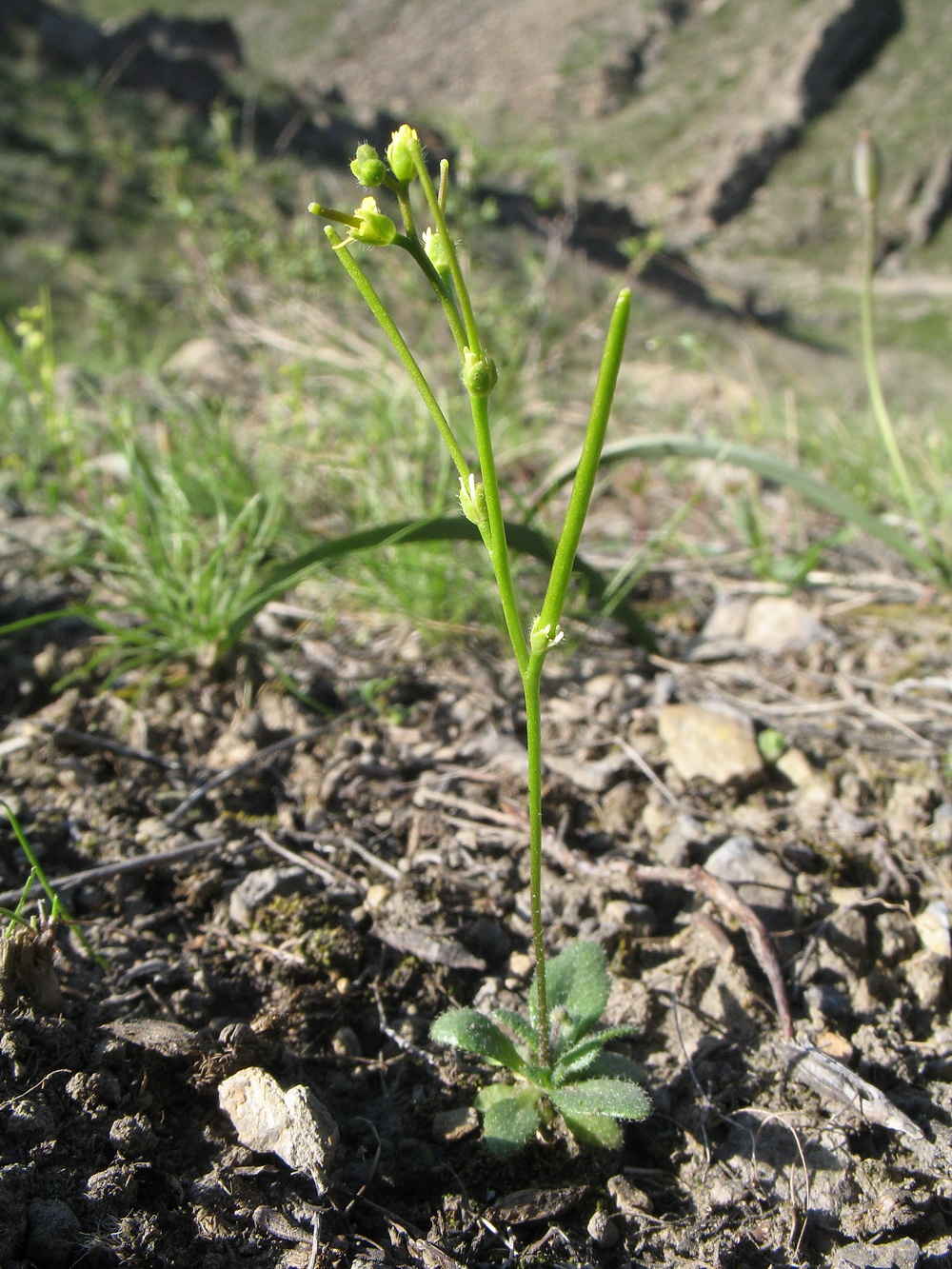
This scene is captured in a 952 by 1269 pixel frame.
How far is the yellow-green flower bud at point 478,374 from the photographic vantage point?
0.75 meters

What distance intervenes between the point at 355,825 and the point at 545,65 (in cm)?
5871

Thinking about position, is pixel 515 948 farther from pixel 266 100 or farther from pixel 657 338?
pixel 266 100

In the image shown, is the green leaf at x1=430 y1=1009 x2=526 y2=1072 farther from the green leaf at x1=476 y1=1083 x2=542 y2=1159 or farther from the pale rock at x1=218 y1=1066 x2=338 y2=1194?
the pale rock at x1=218 y1=1066 x2=338 y2=1194

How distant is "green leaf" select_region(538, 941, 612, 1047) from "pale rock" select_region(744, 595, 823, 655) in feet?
3.63

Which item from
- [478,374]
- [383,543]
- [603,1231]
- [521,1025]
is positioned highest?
[478,374]

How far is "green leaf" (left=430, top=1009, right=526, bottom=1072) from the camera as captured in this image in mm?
1081

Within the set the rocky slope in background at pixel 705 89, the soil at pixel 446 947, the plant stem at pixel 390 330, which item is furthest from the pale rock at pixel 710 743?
the rocky slope in background at pixel 705 89

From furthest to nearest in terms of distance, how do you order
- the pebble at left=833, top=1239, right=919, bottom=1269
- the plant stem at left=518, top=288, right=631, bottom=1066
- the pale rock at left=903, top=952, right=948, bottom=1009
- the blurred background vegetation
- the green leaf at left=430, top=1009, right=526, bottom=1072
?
the blurred background vegetation, the pale rock at left=903, top=952, right=948, bottom=1009, the green leaf at left=430, top=1009, right=526, bottom=1072, the pebble at left=833, top=1239, right=919, bottom=1269, the plant stem at left=518, top=288, right=631, bottom=1066

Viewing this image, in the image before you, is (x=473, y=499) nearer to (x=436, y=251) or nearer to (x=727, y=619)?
(x=436, y=251)

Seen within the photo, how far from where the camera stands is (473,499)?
2.73 feet

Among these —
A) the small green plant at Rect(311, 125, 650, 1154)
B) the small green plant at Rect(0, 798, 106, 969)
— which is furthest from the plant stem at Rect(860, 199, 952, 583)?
the small green plant at Rect(0, 798, 106, 969)

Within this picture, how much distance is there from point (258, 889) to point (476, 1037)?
0.49 meters

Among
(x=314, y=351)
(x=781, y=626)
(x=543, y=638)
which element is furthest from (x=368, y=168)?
(x=314, y=351)

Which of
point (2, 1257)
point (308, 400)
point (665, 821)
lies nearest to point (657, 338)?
point (308, 400)
